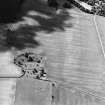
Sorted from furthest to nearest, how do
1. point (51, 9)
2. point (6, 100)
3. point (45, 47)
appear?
1. point (51, 9)
2. point (45, 47)
3. point (6, 100)

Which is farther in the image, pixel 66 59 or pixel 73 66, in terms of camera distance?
pixel 66 59

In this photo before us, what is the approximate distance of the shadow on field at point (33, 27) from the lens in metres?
34.3

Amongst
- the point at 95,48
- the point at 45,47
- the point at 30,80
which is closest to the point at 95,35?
the point at 95,48

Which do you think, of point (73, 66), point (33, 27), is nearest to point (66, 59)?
point (73, 66)

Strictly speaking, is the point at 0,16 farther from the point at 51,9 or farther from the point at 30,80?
the point at 30,80

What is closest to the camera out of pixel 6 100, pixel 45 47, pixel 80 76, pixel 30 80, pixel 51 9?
pixel 6 100

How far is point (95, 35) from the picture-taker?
37.6 meters

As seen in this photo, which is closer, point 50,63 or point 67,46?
point 50,63

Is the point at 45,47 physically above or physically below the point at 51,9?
below

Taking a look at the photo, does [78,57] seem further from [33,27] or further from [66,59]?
[33,27]

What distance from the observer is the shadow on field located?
34312 mm

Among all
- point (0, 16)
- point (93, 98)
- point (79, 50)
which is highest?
point (0, 16)

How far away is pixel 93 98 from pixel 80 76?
11.3 feet

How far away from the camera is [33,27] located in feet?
122
